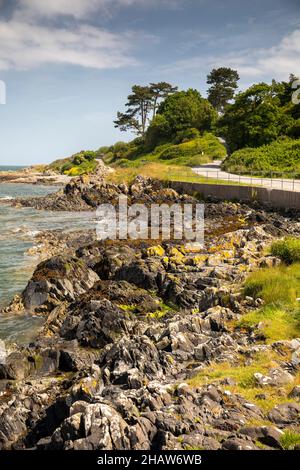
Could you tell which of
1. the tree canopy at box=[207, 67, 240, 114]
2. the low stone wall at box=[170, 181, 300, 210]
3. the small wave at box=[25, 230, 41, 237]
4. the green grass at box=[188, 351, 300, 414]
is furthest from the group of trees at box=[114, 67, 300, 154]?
the green grass at box=[188, 351, 300, 414]

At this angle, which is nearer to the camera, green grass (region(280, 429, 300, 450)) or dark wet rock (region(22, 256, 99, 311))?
green grass (region(280, 429, 300, 450))

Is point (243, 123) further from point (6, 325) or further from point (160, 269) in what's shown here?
point (6, 325)

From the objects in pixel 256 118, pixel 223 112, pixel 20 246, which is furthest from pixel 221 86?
pixel 20 246

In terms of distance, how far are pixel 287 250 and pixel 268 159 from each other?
32.5 metres

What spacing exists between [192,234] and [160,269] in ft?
30.6

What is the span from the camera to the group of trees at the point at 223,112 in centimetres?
5453

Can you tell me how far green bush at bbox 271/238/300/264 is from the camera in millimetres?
17672

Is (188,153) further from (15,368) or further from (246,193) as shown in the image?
(15,368)

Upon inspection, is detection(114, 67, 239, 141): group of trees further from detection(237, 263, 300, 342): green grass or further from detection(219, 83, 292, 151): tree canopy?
detection(237, 263, 300, 342): green grass

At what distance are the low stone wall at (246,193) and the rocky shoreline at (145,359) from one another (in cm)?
1133

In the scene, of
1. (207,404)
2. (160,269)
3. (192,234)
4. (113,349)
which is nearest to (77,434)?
(207,404)

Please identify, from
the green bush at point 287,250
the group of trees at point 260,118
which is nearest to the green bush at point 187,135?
the group of trees at point 260,118

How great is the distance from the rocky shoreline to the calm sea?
0.82 meters

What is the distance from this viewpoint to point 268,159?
1912 inches
